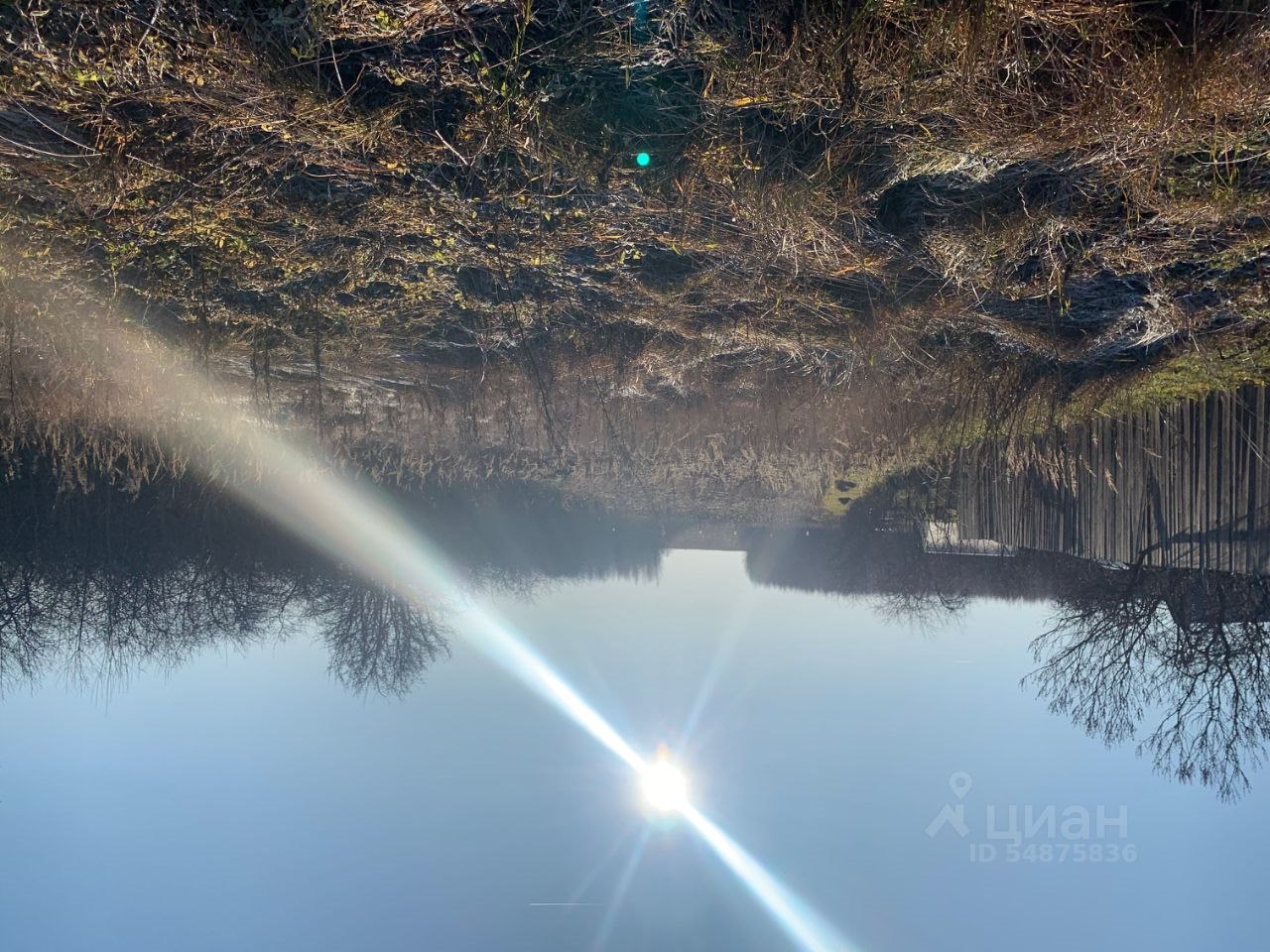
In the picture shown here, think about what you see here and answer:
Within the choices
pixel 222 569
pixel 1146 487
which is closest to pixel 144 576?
pixel 222 569

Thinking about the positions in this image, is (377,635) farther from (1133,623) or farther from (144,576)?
(1133,623)

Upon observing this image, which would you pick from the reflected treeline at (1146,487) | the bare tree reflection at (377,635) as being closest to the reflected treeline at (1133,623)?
the reflected treeline at (1146,487)

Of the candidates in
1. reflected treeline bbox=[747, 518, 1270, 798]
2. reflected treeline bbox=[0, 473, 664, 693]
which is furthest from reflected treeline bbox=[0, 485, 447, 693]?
reflected treeline bbox=[747, 518, 1270, 798]

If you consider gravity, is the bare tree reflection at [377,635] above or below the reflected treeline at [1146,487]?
below

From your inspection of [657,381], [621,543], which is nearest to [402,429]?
[657,381]

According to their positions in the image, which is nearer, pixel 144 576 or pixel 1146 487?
pixel 1146 487

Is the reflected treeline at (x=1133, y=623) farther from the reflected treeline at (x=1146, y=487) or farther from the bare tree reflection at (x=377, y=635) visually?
the bare tree reflection at (x=377, y=635)

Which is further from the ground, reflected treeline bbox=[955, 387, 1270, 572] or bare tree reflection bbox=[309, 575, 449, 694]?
reflected treeline bbox=[955, 387, 1270, 572]

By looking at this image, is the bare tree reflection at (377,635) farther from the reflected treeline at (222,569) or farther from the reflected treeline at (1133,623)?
the reflected treeline at (1133,623)

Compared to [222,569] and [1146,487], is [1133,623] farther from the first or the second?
[222,569]

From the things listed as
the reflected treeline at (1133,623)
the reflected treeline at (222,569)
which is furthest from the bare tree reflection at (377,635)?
the reflected treeline at (1133,623)

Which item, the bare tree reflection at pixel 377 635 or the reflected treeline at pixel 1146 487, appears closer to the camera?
the reflected treeline at pixel 1146 487

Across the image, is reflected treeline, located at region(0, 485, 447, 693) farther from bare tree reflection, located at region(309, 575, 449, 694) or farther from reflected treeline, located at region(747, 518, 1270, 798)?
reflected treeline, located at region(747, 518, 1270, 798)

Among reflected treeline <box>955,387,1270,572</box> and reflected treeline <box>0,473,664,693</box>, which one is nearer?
reflected treeline <box>955,387,1270,572</box>
